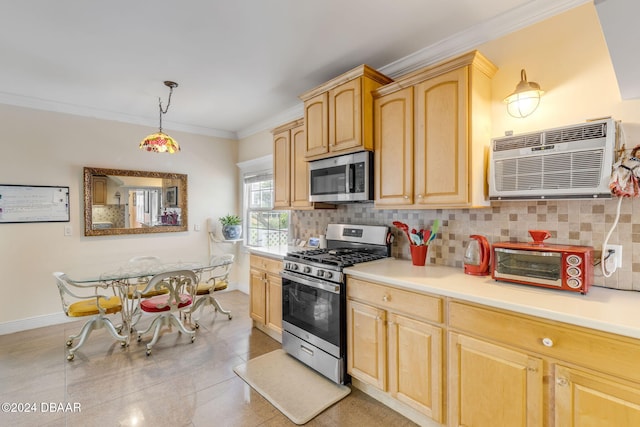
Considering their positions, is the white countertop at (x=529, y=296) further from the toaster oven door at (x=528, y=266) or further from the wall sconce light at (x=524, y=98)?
the wall sconce light at (x=524, y=98)

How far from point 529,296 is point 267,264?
89.7 inches

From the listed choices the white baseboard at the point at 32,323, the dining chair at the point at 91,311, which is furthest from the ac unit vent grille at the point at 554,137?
the white baseboard at the point at 32,323

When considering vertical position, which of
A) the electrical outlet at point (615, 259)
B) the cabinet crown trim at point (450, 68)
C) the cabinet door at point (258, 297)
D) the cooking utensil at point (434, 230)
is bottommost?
the cabinet door at point (258, 297)

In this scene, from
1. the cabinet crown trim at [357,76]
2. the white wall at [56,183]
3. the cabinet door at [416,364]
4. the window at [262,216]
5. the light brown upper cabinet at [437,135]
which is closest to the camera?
the cabinet door at [416,364]

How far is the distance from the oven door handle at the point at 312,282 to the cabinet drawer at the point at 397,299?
10 cm

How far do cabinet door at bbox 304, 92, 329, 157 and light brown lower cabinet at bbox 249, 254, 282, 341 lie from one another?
1.15 metres

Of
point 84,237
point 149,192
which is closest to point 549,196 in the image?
point 149,192

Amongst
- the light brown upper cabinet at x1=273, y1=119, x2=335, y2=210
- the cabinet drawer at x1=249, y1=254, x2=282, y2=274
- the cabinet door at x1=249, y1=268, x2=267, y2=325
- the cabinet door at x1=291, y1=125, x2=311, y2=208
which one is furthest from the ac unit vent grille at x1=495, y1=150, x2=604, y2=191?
the cabinet door at x1=249, y1=268, x2=267, y2=325

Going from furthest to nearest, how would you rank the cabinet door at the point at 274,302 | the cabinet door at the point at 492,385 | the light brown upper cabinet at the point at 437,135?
1. the cabinet door at the point at 274,302
2. the light brown upper cabinet at the point at 437,135
3. the cabinet door at the point at 492,385

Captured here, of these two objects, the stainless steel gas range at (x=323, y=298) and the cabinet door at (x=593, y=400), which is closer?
the cabinet door at (x=593, y=400)

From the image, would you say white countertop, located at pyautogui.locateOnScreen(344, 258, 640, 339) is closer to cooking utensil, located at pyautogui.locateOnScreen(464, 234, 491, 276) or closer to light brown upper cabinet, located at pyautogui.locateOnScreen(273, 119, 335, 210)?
cooking utensil, located at pyautogui.locateOnScreen(464, 234, 491, 276)

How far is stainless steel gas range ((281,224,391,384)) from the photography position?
2225mm

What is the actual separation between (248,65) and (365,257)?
195cm

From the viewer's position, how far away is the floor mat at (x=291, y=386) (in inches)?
79.7
